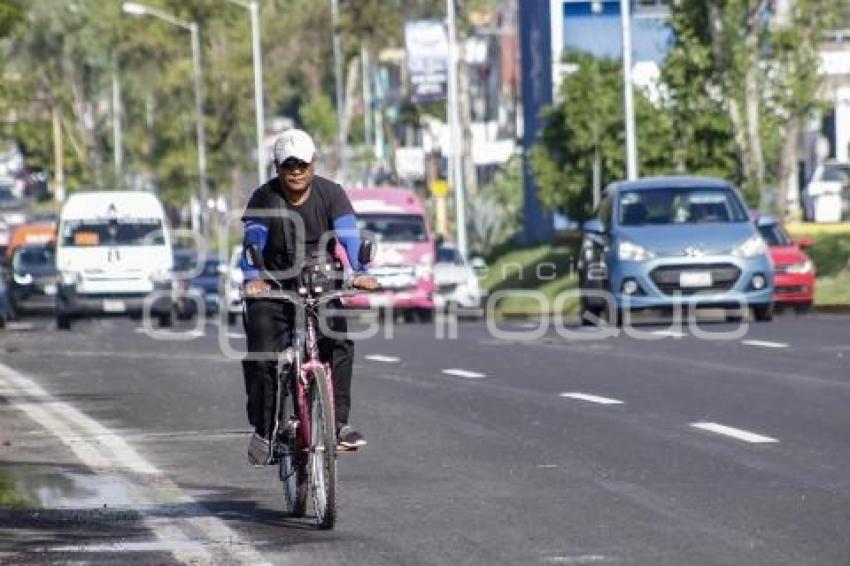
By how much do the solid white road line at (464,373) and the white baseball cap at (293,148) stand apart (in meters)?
10.4

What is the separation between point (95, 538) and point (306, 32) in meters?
78.3

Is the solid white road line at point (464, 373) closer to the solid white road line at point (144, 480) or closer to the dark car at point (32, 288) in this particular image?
the solid white road line at point (144, 480)

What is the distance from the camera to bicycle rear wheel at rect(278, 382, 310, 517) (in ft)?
41.0

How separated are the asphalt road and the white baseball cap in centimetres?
173

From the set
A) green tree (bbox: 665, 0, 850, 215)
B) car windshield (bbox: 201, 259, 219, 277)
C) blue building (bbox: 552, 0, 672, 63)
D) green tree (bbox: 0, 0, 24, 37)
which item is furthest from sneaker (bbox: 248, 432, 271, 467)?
blue building (bbox: 552, 0, 672, 63)

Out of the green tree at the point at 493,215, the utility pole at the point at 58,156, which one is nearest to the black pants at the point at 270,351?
the green tree at the point at 493,215

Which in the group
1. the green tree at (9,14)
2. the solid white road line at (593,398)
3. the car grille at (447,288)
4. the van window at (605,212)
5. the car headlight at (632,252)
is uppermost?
the green tree at (9,14)

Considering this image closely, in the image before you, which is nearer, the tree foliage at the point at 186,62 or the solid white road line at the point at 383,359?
the solid white road line at the point at 383,359

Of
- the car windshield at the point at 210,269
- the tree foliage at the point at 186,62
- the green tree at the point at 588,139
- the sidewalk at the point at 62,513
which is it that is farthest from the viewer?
the tree foliage at the point at 186,62

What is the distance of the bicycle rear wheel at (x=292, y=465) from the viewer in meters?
12.5

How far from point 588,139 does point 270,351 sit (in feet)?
126

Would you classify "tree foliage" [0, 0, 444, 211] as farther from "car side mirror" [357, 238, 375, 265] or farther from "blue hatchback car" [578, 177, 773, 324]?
"car side mirror" [357, 238, 375, 265]

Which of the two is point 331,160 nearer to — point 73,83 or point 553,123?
point 73,83

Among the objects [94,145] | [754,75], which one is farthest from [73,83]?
[754,75]
